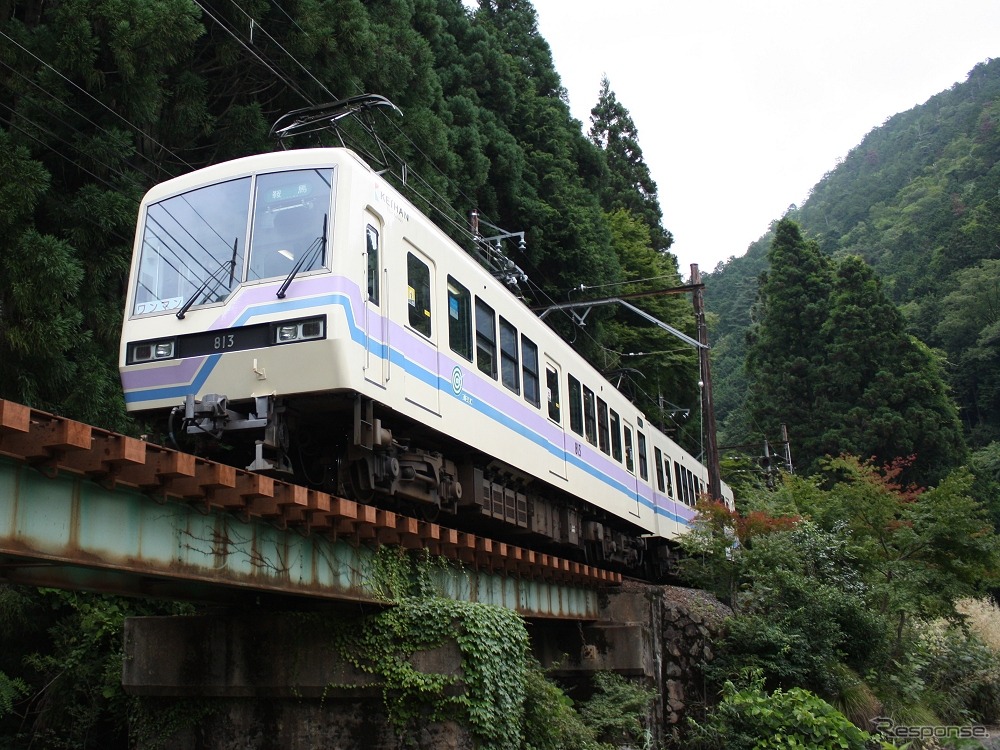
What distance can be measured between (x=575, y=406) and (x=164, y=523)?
7.96 meters

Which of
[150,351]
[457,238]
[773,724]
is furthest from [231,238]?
[457,238]

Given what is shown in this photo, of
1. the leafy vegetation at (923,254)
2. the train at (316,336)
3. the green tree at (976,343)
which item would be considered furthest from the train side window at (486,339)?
the green tree at (976,343)

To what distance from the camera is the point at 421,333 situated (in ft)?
28.3

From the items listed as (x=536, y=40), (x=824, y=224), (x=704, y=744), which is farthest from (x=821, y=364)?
(x=824, y=224)

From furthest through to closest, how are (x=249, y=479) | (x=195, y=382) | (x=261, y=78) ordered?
(x=261, y=78) < (x=195, y=382) < (x=249, y=479)

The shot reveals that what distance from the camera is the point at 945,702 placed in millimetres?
16094

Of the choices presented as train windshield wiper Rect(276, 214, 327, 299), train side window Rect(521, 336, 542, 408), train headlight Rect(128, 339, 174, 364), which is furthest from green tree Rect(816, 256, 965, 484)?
train headlight Rect(128, 339, 174, 364)

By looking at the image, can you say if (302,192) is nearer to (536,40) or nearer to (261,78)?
(261,78)

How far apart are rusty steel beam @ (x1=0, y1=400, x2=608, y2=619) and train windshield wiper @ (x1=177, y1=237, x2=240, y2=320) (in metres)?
2.05

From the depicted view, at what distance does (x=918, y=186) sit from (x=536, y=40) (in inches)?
2023

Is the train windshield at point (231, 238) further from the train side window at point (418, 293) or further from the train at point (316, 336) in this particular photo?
the train side window at point (418, 293)

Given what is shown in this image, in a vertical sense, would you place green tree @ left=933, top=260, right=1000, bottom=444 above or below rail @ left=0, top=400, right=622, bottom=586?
above

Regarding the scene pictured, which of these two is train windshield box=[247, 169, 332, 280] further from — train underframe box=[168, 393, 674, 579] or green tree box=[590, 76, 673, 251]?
green tree box=[590, 76, 673, 251]

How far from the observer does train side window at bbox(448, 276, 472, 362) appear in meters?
9.32
